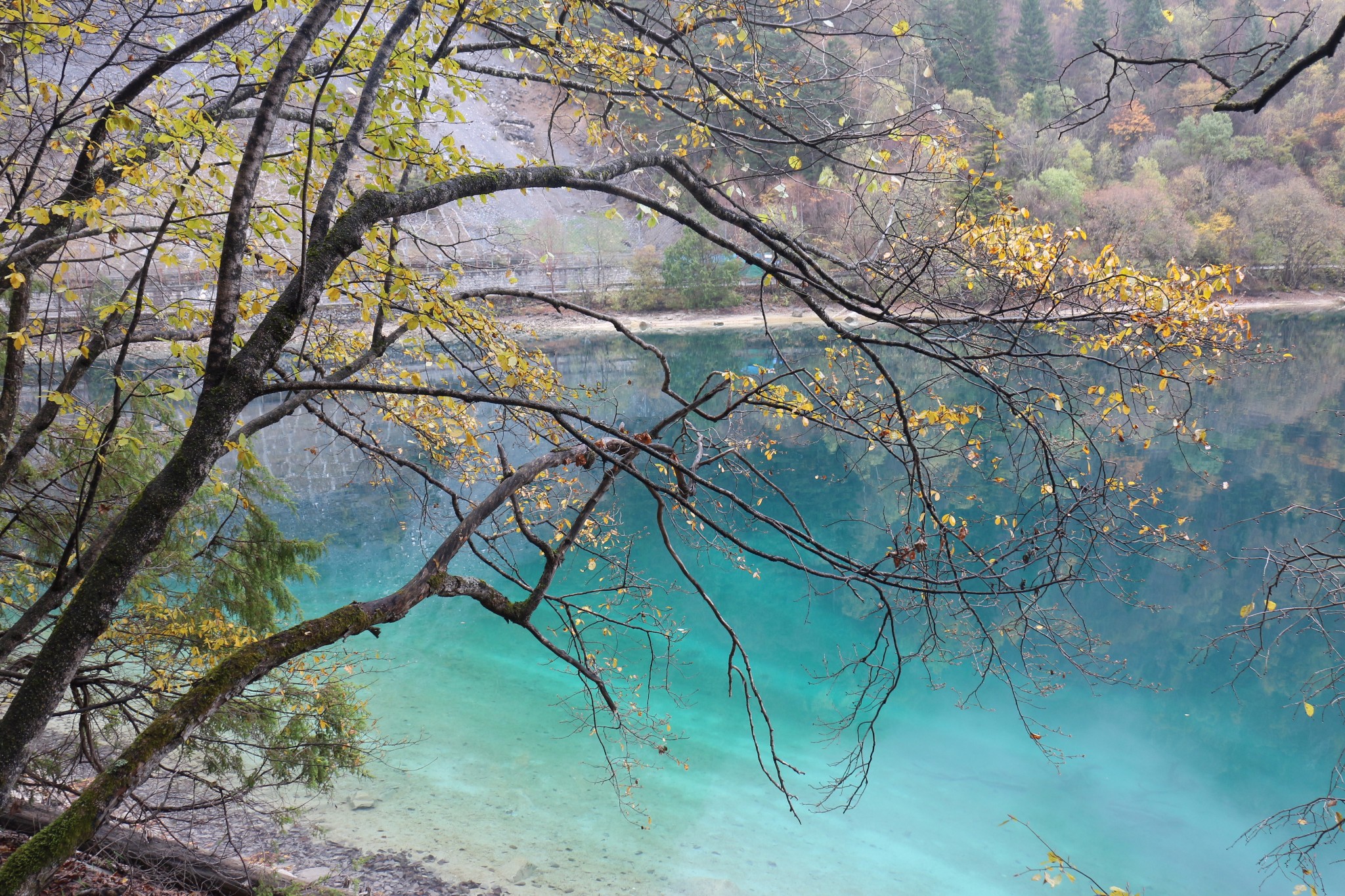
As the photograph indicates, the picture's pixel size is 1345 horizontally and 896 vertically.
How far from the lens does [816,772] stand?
316 inches

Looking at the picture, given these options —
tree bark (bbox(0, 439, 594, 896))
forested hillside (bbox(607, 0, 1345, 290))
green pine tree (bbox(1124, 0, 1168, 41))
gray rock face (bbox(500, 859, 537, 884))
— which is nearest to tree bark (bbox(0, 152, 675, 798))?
tree bark (bbox(0, 439, 594, 896))

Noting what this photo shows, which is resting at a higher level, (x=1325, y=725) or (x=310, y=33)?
(x=1325, y=725)

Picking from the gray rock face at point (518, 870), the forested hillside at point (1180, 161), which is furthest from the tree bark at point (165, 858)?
the forested hillside at point (1180, 161)

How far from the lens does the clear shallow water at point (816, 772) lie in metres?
6.62

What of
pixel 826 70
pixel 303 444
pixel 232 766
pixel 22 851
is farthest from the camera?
pixel 303 444

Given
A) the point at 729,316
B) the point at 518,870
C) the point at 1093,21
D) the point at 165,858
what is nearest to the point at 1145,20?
the point at 1093,21

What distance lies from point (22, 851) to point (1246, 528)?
15.6 meters

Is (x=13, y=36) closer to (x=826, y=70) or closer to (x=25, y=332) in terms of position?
(x=25, y=332)

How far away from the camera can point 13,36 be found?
115 inches

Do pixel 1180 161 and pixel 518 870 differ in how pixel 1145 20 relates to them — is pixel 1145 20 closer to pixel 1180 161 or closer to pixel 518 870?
pixel 1180 161

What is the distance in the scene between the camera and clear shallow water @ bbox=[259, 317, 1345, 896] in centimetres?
662

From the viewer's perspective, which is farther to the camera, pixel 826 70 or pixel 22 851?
pixel 826 70

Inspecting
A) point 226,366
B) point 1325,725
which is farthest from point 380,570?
point 1325,725

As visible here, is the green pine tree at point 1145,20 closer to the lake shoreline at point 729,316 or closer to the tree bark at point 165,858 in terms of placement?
the lake shoreline at point 729,316
